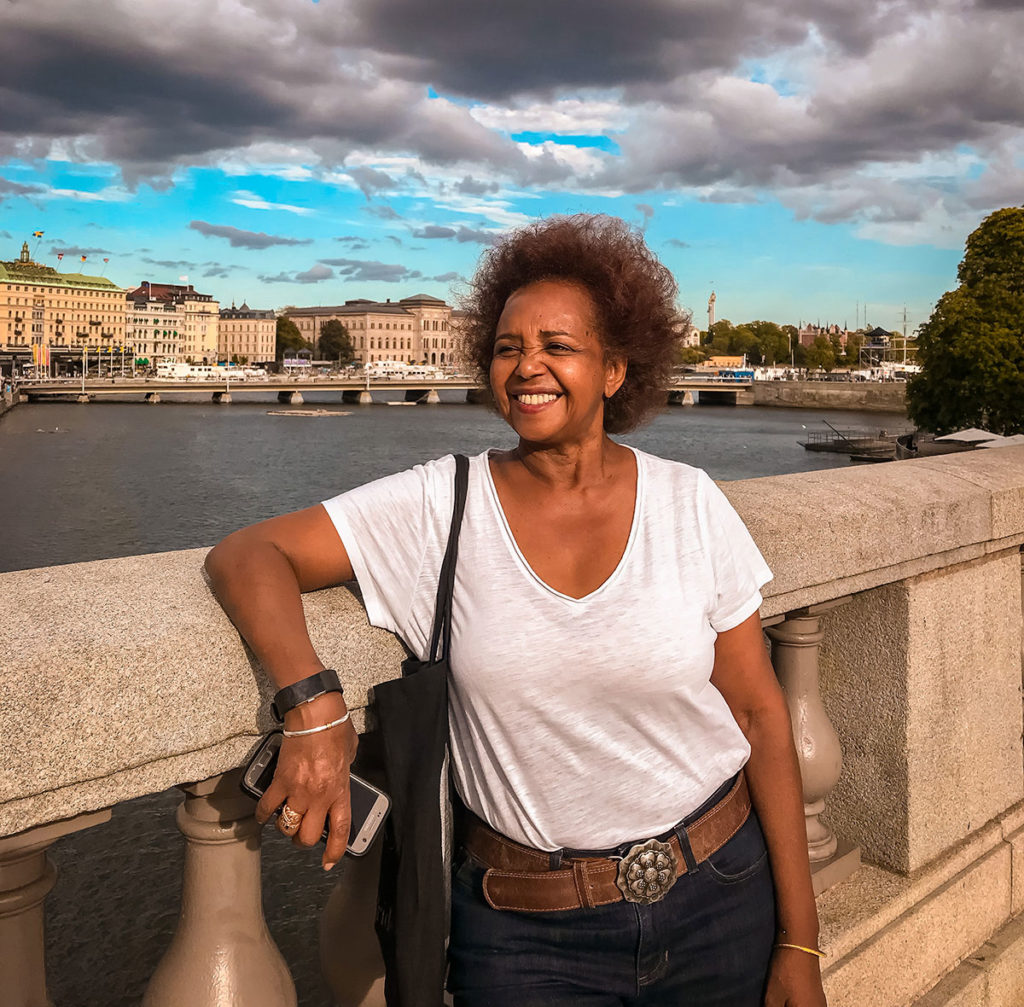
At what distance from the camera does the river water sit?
7.16 meters

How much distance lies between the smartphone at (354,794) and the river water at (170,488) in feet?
0.54

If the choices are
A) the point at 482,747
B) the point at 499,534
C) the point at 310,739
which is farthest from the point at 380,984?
the point at 499,534

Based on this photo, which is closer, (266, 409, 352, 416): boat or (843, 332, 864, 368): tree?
(266, 409, 352, 416): boat

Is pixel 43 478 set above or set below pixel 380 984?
below

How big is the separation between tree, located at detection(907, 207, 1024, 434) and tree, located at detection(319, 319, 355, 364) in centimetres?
11862

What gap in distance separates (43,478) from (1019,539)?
4111 cm

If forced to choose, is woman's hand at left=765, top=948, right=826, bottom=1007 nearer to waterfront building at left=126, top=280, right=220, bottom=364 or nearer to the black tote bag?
the black tote bag

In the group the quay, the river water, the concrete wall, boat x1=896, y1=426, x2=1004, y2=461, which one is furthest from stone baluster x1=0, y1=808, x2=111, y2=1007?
the quay

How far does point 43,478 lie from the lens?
131 feet

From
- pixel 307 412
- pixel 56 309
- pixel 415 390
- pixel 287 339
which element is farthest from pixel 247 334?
pixel 307 412

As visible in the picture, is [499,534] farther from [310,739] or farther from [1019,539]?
[1019,539]

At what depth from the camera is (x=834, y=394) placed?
83625 millimetres

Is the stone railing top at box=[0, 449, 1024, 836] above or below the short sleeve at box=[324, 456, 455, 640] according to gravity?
below

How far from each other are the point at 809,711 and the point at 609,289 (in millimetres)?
944
